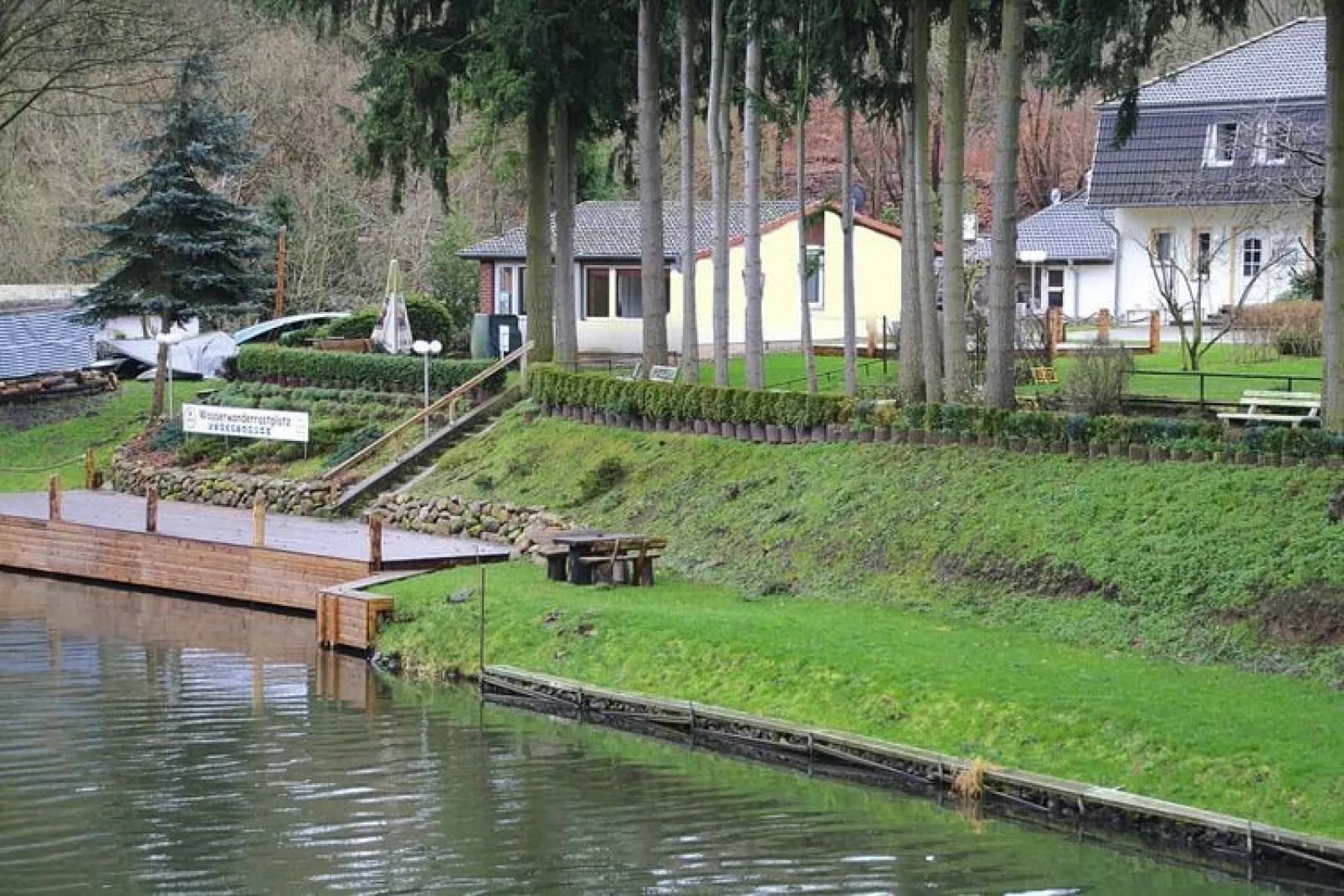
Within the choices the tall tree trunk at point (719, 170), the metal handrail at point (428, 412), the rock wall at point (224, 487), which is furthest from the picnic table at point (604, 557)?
the metal handrail at point (428, 412)

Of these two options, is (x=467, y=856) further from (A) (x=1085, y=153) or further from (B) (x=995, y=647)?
→ (A) (x=1085, y=153)

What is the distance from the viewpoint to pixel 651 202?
1544 inches

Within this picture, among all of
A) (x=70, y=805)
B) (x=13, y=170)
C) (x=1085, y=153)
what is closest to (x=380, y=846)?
(x=70, y=805)

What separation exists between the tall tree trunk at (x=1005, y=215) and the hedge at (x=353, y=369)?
14.7m

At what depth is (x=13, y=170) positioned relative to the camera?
228ft

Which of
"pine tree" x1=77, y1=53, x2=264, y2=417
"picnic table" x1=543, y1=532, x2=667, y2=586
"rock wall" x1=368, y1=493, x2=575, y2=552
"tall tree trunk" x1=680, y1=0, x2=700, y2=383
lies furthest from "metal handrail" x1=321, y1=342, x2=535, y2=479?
"picnic table" x1=543, y1=532, x2=667, y2=586

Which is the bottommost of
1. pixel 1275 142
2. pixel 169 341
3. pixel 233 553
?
pixel 233 553

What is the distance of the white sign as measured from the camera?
41.6 metres

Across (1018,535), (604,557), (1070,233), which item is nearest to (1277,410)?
(1018,535)

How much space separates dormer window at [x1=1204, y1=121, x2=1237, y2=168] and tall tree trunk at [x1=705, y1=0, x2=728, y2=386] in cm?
1665

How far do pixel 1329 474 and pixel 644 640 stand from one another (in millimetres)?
8358

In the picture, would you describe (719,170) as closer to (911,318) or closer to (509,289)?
(911,318)

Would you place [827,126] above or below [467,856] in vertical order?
above

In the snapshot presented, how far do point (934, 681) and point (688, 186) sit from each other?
58.8ft
